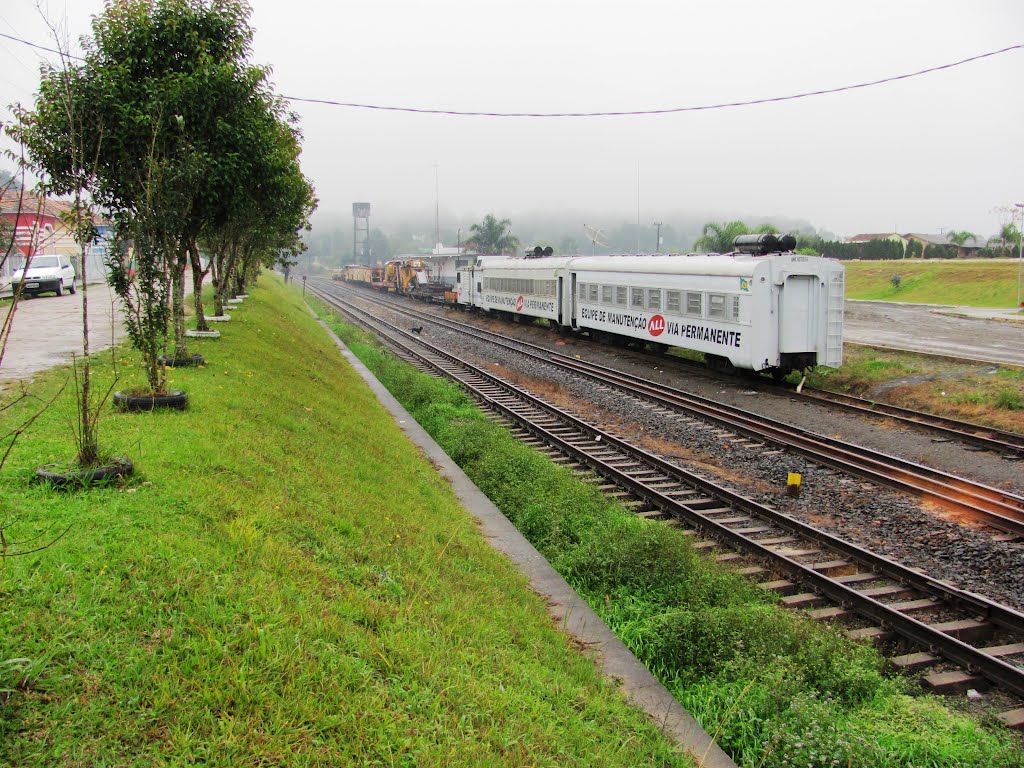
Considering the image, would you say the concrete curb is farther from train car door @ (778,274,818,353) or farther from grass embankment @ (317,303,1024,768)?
train car door @ (778,274,818,353)

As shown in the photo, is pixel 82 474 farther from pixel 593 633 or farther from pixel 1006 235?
pixel 1006 235

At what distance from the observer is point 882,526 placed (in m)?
9.18

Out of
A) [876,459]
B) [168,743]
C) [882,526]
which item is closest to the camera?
[168,743]

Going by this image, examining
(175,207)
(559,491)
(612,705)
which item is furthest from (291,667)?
(175,207)

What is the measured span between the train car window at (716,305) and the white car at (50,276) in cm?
2453

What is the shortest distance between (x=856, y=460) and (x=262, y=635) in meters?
10.3

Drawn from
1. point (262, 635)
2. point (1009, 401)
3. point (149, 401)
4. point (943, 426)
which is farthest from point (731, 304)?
point (262, 635)

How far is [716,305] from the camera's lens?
19.1m

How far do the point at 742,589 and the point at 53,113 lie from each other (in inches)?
428

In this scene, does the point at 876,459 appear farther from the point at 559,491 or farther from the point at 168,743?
the point at 168,743

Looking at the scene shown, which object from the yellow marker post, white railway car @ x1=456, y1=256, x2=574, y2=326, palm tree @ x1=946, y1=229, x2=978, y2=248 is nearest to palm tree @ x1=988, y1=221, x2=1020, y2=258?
palm tree @ x1=946, y1=229, x2=978, y2=248

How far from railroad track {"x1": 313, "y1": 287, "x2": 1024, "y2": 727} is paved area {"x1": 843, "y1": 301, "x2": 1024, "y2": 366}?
46.1 ft

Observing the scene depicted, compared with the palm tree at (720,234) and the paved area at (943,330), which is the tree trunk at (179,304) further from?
the palm tree at (720,234)

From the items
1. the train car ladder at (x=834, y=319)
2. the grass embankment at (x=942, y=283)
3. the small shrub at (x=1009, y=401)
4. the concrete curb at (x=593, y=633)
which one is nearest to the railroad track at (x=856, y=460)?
the train car ladder at (x=834, y=319)
